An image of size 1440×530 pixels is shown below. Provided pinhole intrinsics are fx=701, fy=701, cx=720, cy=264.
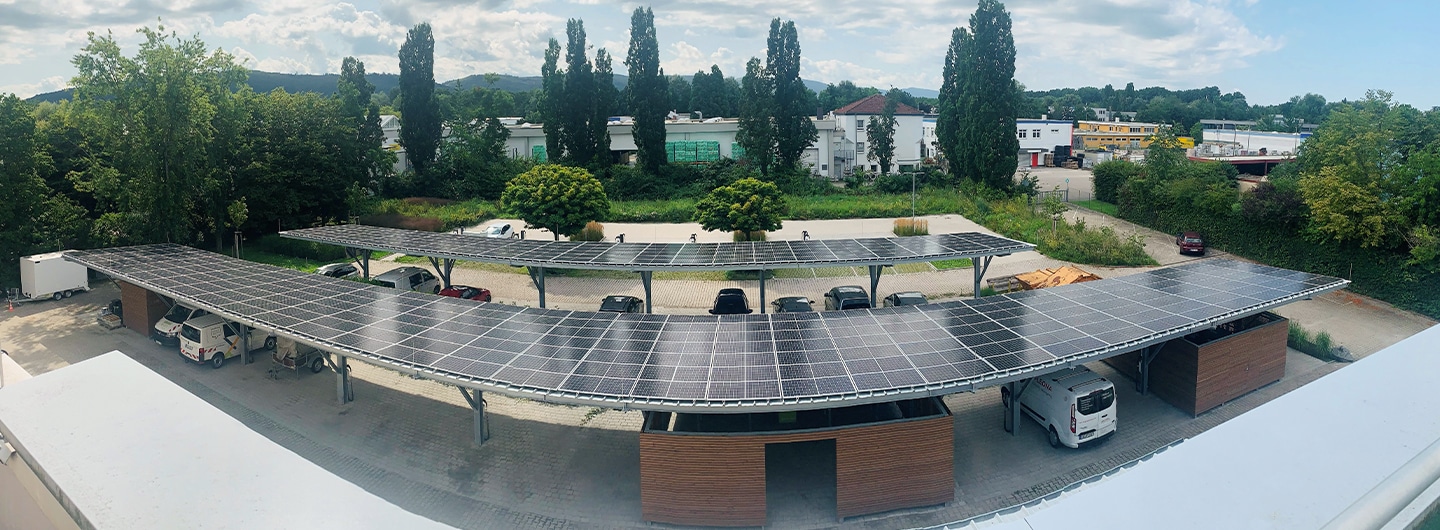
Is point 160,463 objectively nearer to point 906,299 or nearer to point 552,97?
point 906,299

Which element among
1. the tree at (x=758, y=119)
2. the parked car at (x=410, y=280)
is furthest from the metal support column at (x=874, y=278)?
the tree at (x=758, y=119)

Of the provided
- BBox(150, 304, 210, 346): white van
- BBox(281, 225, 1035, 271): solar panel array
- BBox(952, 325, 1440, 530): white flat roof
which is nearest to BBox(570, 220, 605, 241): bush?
BBox(281, 225, 1035, 271): solar panel array

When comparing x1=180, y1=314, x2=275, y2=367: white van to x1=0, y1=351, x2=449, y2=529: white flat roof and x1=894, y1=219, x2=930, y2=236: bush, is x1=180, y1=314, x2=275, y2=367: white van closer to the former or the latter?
x1=0, y1=351, x2=449, y2=529: white flat roof

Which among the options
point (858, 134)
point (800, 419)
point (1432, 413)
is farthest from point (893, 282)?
point (858, 134)

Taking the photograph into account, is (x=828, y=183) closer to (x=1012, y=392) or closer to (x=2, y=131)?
(x=1012, y=392)

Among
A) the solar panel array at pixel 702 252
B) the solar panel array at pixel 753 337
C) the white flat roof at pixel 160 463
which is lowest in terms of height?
the solar panel array at pixel 753 337

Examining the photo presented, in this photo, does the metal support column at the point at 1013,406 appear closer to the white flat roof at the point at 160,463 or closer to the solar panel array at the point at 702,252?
the solar panel array at the point at 702,252

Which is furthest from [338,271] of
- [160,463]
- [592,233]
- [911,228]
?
[911,228]
